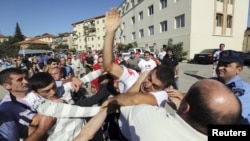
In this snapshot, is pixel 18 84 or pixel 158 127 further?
pixel 18 84

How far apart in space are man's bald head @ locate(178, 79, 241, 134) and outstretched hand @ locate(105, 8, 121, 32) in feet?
3.89

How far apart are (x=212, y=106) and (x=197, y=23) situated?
919 inches

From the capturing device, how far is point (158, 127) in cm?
124

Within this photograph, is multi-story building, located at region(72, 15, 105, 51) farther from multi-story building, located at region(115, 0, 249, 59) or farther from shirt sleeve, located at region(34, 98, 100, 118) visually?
shirt sleeve, located at region(34, 98, 100, 118)

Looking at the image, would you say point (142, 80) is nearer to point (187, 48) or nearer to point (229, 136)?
point (229, 136)

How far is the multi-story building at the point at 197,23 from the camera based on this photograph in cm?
2292

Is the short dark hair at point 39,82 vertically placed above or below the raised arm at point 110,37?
below

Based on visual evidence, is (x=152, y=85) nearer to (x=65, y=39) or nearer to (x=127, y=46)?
(x=127, y=46)

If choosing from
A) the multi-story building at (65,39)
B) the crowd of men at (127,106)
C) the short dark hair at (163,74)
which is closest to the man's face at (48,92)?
the crowd of men at (127,106)

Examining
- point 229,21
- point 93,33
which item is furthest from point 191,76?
point 93,33

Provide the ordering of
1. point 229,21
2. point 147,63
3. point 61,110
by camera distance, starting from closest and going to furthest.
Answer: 1. point 61,110
2. point 147,63
3. point 229,21

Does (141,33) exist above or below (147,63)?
above

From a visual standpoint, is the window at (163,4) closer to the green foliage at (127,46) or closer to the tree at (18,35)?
the green foliage at (127,46)

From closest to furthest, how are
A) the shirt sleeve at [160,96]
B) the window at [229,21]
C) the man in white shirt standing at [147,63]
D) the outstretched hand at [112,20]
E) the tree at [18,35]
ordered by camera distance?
the shirt sleeve at [160,96], the outstretched hand at [112,20], the man in white shirt standing at [147,63], the window at [229,21], the tree at [18,35]
